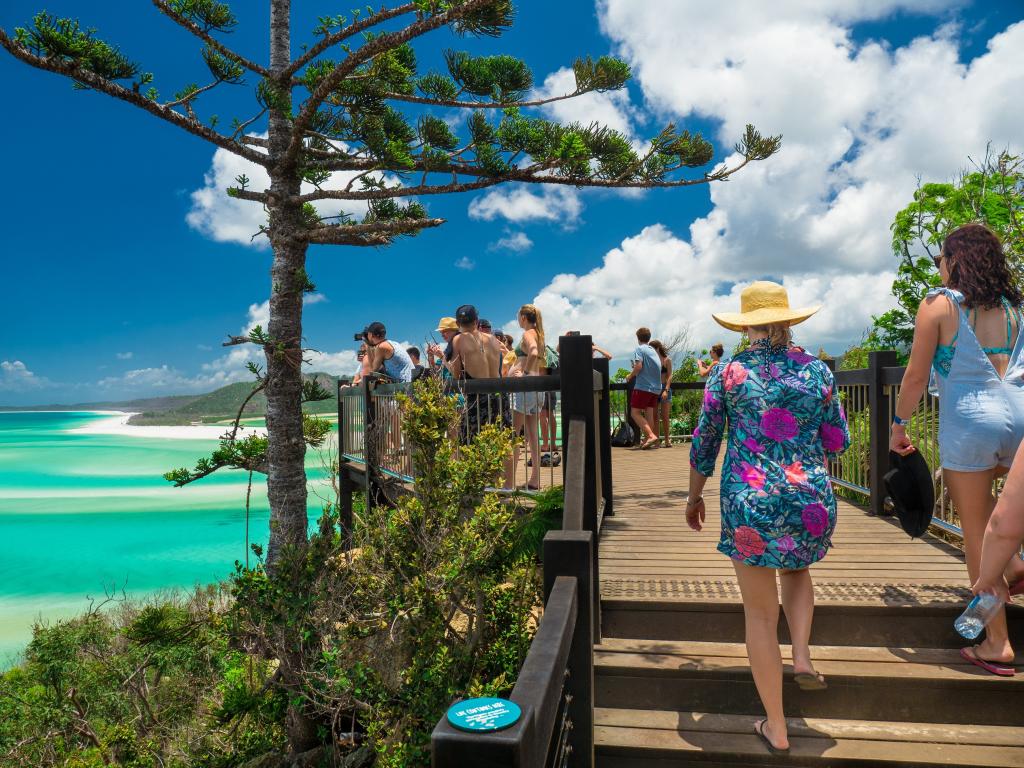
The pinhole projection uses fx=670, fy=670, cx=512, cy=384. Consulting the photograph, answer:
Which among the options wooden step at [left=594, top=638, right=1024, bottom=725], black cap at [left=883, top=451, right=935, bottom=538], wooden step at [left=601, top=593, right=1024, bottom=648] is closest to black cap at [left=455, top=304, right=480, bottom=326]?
wooden step at [left=601, top=593, right=1024, bottom=648]

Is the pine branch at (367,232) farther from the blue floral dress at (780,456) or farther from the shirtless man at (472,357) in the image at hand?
the blue floral dress at (780,456)

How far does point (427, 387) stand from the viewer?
206 inches

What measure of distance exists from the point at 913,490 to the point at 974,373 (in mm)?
682

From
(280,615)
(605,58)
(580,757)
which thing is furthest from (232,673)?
(605,58)

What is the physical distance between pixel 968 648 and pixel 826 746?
110 cm

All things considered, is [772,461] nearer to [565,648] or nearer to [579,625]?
[579,625]

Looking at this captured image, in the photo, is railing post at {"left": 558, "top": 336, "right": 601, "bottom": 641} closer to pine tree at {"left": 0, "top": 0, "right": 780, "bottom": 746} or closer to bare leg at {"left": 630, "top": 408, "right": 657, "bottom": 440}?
pine tree at {"left": 0, "top": 0, "right": 780, "bottom": 746}

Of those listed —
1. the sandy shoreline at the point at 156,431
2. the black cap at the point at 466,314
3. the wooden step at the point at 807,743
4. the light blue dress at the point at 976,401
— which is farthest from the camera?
the sandy shoreline at the point at 156,431

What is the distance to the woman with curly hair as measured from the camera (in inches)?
120

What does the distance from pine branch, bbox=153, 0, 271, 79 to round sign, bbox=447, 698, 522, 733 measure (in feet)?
28.3

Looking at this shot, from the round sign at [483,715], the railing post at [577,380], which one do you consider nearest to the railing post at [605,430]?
the railing post at [577,380]

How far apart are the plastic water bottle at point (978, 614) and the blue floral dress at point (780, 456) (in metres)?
0.64

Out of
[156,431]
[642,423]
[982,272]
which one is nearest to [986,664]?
[982,272]

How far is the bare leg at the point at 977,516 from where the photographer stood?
10.1 feet
